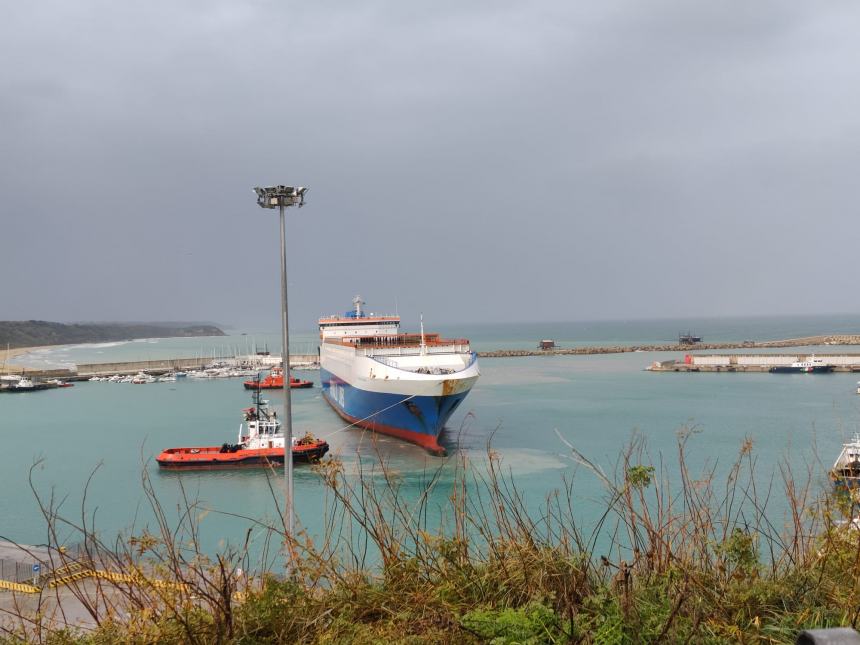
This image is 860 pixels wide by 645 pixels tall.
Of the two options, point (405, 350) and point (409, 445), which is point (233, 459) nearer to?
point (409, 445)

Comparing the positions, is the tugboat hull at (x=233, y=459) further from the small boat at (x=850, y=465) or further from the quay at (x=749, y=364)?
the quay at (x=749, y=364)

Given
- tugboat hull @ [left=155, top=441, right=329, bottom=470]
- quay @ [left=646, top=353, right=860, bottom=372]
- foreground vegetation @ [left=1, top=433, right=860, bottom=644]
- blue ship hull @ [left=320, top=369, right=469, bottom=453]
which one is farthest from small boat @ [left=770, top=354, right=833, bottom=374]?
foreground vegetation @ [left=1, top=433, right=860, bottom=644]

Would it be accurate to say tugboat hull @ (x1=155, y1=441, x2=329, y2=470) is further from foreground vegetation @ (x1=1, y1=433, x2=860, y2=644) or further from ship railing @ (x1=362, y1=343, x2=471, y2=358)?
foreground vegetation @ (x1=1, y1=433, x2=860, y2=644)

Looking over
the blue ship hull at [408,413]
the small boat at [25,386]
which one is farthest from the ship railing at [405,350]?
the small boat at [25,386]

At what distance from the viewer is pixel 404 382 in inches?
758

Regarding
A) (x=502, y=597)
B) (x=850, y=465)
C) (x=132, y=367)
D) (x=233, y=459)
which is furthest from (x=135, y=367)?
(x=502, y=597)

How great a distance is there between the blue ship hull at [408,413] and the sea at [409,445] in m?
0.52

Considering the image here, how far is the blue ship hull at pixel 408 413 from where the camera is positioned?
19.0m

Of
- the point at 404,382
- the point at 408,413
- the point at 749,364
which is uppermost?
the point at 404,382

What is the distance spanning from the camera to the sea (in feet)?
43.3

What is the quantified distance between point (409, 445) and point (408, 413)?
1377 millimetres

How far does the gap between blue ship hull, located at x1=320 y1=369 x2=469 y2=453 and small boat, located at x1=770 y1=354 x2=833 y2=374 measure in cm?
3876

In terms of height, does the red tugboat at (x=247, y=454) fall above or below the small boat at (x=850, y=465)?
below

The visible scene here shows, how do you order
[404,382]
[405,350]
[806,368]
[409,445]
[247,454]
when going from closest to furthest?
[247,454]
[404,382]
[409,445]
[405,350]
[806,368]
